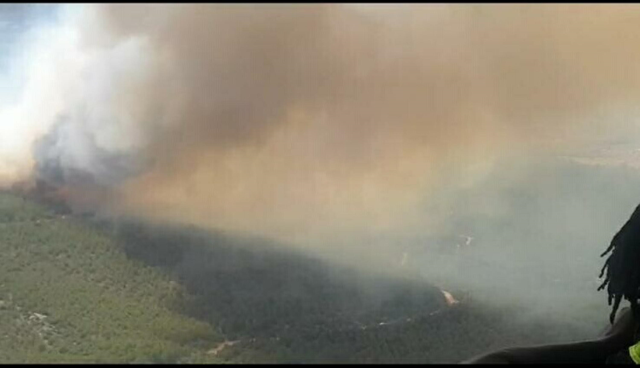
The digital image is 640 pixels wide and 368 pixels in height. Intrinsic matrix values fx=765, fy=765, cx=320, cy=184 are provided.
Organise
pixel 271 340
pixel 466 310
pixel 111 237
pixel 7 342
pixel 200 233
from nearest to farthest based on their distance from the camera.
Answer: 1. pixel 7 342
2. pixel 271 340
3. pixel 466 310
4. pixel 111 237
5. pixel 200 233

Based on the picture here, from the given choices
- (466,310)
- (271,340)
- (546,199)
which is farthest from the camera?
(546,199)

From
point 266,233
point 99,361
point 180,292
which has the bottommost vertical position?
point 99,361

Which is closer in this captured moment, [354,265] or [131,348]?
[131,348]

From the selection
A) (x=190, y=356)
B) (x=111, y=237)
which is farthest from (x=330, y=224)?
(x=190, y=356)

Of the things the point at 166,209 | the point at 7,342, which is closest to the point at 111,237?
the point at 166,209

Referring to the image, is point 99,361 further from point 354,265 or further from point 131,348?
point 354,265

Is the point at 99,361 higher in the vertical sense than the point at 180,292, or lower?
lower
